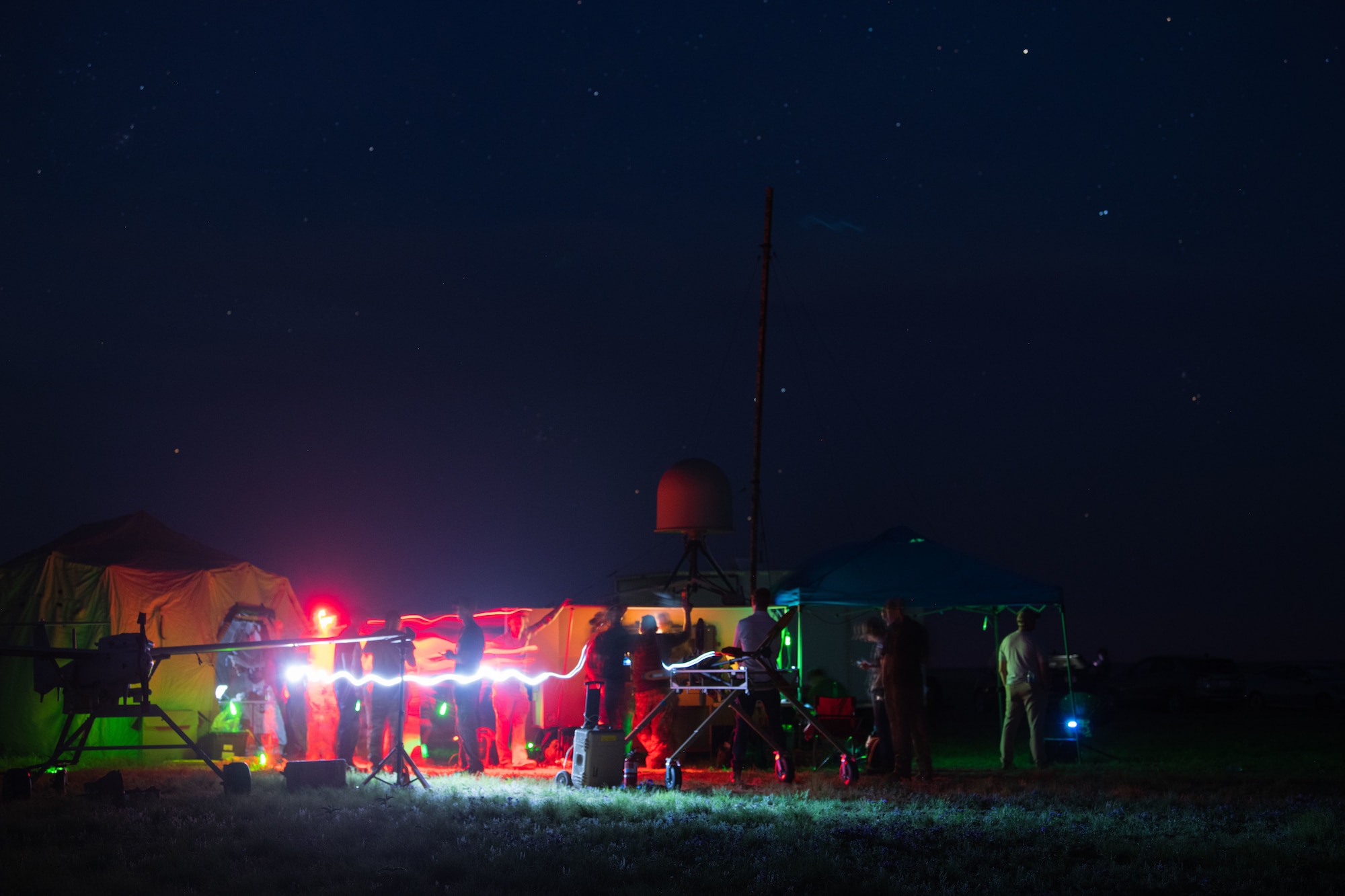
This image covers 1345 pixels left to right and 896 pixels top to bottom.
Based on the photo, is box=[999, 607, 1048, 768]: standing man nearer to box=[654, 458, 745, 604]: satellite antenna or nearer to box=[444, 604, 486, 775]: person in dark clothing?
box=[444, 604, 486, 775]: person in dark clothing

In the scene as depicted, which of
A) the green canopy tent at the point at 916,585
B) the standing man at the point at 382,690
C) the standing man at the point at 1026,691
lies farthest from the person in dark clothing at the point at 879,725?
the standing man at the point at 382,690

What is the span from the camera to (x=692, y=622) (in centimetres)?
1631

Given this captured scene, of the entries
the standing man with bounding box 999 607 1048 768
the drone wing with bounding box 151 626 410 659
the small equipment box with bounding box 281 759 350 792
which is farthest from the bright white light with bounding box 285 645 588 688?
the standing man with bounding box 999 607 1048 768

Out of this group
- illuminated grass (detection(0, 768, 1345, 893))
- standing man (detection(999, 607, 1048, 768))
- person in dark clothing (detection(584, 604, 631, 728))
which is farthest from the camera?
standing man (detection(999, 607, 1048, 768))

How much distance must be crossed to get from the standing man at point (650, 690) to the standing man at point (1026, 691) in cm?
404

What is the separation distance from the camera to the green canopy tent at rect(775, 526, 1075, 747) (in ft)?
49.9

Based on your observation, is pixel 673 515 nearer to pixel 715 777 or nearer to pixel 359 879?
pixel 715 777

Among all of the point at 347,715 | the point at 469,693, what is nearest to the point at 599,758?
the point at 469,693

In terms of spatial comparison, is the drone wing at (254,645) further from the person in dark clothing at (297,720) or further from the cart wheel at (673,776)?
the person in dark clothing at (297,720)

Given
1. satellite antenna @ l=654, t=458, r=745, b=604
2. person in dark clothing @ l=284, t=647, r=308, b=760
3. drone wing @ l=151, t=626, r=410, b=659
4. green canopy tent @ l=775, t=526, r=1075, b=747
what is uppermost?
satellite antenna @ l=654, t=458, r=745, b=604

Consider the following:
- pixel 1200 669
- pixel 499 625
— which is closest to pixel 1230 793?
pixel 499 625

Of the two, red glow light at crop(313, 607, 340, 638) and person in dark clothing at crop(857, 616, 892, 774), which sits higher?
red glow light at crop(313, 607, 340, 638)

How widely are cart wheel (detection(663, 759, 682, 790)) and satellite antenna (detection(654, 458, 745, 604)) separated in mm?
10190

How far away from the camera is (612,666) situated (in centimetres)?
1265
